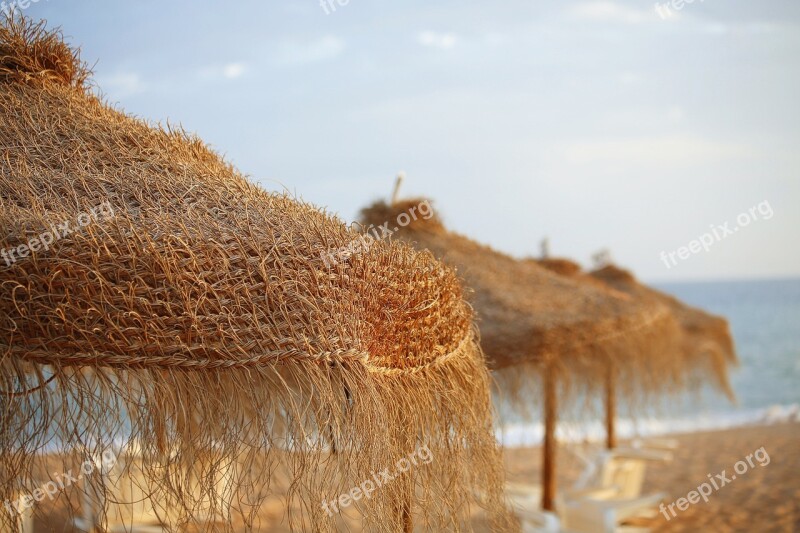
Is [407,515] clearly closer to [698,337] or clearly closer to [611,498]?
[611,498]

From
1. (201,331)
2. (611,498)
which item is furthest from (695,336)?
(201,331)

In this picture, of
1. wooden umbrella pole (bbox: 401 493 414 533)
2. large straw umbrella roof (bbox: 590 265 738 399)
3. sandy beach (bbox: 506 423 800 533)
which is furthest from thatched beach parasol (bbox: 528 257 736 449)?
wooden umbrella pole (bbox: 401 493 414 533)

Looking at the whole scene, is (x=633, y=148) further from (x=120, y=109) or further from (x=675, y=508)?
(x=120, y=109)

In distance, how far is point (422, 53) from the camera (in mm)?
32156

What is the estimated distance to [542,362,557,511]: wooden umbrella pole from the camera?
19.0 feet

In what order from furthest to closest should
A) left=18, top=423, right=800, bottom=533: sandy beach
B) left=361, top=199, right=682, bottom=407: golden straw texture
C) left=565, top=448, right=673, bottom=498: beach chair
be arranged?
1. left=18, top=423, right=800, bottom=533: sandy beach
2. left=565, top=448, right=673, bottom=498: beach chair
3. left=361, top=199, right=682, bottom=407: golden straw texture

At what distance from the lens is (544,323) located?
516 centimetres

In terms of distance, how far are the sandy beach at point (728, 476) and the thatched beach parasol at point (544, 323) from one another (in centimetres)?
84

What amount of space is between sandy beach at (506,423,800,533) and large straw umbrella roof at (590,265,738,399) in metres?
1.31

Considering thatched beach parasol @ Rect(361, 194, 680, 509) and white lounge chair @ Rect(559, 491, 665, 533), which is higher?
thatched beach parasol @ Rect(361, 194, 680, 509)

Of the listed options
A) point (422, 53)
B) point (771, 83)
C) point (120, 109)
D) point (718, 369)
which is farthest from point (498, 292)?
point (771, 83)

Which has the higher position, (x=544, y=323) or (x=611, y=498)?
(x=544, y=323)

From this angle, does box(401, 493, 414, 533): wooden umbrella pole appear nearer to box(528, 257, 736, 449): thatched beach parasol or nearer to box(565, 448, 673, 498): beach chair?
box(565, 448, 673, 498): beach chair

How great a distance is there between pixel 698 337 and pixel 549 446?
17.6 ft
